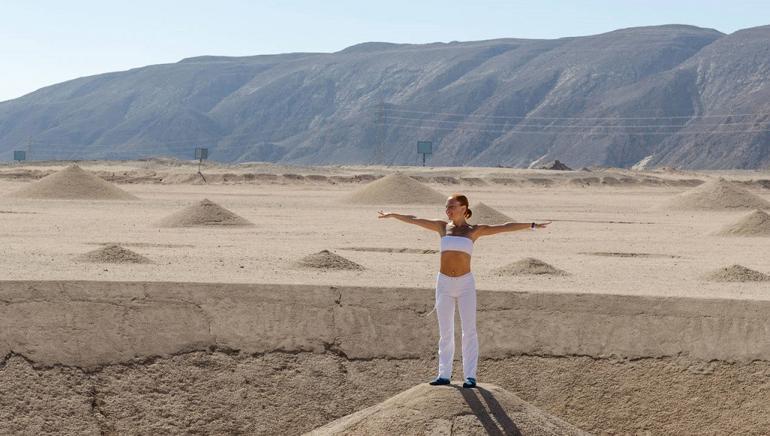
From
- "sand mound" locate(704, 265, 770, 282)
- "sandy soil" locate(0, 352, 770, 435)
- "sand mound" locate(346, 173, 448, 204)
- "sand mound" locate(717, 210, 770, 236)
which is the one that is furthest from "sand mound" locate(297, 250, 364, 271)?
"sand mound" locate(346, 173, 448, 204)

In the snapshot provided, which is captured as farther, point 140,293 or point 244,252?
point 244,252

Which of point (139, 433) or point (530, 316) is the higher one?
point (530, 316)

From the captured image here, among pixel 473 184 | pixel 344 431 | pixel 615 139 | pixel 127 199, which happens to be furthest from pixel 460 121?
pixel 344 431

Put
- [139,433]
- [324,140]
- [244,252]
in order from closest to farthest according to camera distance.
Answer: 1. [139,433]
2. [244,252]
3. [324,140]

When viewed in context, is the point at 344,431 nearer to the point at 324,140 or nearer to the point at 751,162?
the point at 751,162

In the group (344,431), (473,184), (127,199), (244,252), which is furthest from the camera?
(473,184)

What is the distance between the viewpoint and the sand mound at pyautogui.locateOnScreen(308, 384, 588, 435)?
9216mm

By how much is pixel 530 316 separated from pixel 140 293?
15.4 ft

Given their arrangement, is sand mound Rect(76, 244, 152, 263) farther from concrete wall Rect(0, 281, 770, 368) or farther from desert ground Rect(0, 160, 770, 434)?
concrete wall Rect(0, 281, 770, 368)

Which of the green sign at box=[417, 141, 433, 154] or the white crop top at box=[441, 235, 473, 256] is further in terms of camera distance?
the green sign at box=[417, 141, 433, 154]

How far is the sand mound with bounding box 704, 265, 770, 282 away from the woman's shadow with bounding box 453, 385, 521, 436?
30.5ft

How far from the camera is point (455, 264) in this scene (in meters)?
9.44

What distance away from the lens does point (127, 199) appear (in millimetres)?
45750

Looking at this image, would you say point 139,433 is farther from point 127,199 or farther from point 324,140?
point 324,140
